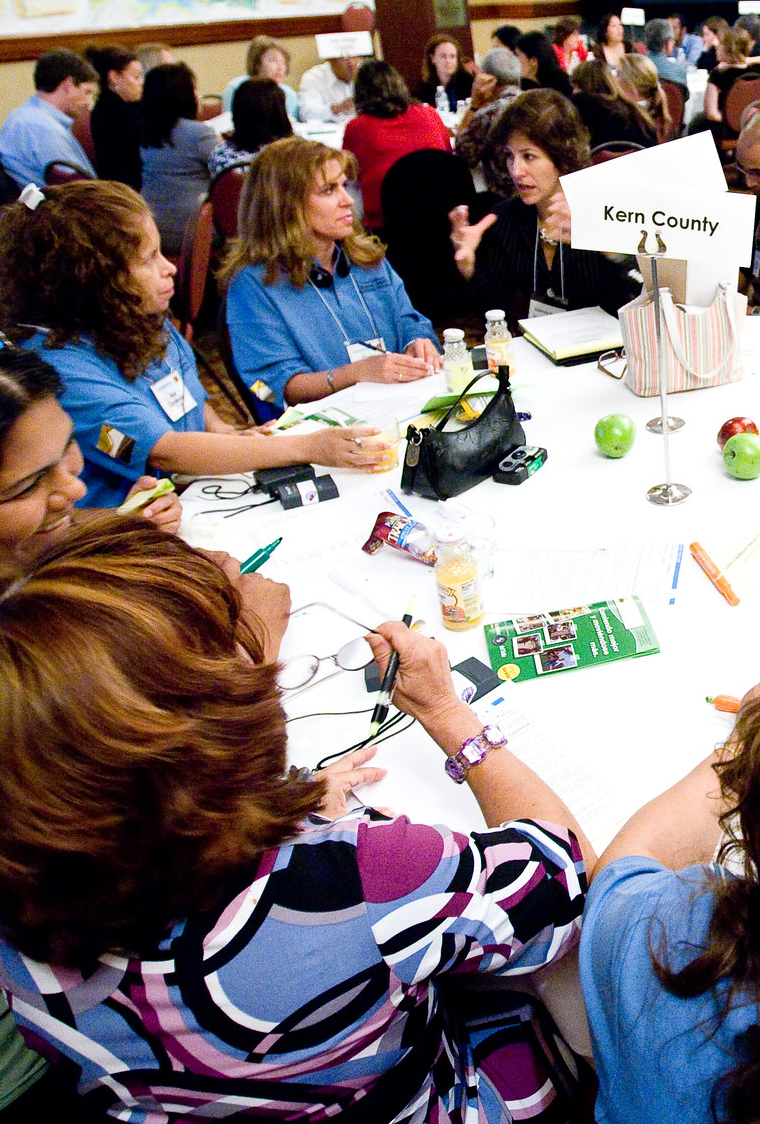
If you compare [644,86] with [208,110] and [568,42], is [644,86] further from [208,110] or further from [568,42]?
[208,110]

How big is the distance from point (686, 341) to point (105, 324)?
1361 mm

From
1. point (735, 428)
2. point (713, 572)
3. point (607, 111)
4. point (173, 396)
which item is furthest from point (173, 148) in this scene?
point (713, 572)

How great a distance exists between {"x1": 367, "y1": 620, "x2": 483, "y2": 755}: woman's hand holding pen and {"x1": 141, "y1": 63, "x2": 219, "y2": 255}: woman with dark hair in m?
4.06

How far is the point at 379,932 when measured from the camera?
737 millimetres

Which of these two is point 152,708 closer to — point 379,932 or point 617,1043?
point 379,932

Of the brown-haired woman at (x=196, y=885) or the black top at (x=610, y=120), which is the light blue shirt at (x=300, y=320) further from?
the black top at (x=610, y=120)

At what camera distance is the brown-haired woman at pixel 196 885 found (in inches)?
26.9

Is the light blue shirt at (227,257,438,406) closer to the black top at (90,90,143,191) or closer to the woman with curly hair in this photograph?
the woman with curly hair

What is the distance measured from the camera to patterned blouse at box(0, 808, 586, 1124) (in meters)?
0.71

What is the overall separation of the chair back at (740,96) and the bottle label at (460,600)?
5.33 metres

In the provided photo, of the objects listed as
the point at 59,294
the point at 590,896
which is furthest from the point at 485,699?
the point at 59,294

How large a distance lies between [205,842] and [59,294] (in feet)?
5.06

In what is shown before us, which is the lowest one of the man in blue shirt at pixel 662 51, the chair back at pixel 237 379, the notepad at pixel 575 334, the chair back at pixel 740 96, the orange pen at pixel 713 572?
the chair back at pixel 237 379

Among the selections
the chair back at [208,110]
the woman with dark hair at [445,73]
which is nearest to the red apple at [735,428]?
the woman with dark hair at [445,73]
